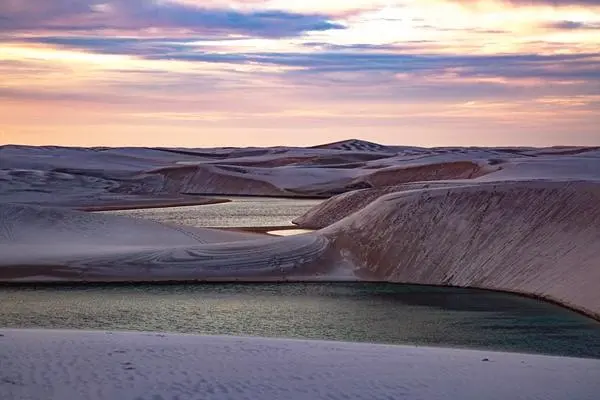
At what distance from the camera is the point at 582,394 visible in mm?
9188

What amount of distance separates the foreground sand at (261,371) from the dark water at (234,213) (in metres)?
24.8

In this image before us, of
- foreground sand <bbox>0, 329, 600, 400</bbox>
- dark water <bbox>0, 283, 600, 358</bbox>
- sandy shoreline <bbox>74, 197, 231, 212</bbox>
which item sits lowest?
dark water <bbox>0, 283, 600, 358</bbox>

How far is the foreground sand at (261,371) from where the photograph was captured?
338 inches

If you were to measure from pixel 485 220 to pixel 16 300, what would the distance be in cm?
1119

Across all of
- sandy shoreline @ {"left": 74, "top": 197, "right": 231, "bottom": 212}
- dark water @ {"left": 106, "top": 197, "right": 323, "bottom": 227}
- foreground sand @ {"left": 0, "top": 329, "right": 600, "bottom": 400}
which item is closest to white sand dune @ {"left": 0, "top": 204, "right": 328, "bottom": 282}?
dark water @ {"left": 106, "top": 197, "right": 323, "bottom": 227}

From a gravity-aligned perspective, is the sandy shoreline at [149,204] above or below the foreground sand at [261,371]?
below

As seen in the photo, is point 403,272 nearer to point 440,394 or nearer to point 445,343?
point 445,343

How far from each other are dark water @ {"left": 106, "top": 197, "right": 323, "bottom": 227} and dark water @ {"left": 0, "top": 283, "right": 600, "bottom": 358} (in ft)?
51.6

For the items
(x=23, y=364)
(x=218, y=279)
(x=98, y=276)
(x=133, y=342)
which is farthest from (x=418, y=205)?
(x=23, y=364)

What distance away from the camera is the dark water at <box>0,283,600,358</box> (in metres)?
14.8

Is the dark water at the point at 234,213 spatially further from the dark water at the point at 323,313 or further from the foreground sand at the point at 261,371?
the foreground sand at the point at 261,371

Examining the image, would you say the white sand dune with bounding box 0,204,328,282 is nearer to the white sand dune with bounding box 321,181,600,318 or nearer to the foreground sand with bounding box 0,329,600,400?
the white sand dune with bounding box 321,181,600,318

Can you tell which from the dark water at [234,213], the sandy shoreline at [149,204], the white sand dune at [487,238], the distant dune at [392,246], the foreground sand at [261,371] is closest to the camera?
the foreground sand at [261,371]

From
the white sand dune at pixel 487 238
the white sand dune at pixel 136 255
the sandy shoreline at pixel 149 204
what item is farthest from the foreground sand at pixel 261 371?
the sandy shoreline at pixel 149 204
